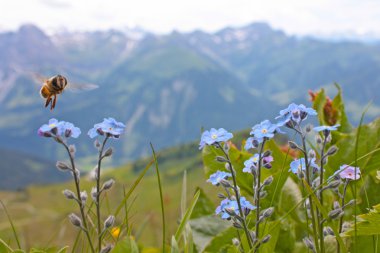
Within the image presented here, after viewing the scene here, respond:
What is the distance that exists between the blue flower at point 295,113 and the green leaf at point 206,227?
1904 millimetres

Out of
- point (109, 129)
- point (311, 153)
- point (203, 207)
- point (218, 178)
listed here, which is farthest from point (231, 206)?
point (203, 207)

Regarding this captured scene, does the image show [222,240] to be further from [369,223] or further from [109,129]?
[109,129]

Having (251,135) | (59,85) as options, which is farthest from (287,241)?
(59,85)

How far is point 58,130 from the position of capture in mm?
2664

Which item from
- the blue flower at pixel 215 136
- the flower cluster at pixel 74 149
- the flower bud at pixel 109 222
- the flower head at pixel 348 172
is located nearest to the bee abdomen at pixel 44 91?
the flower cluster at pixel 74 149

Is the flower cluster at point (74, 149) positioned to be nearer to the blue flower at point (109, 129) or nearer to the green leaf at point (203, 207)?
the blue flower at point (109, 129)

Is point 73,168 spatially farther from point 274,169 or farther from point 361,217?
point 274,169

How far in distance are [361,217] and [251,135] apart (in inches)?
31.3

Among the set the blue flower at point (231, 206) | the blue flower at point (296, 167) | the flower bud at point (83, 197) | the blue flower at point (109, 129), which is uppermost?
the blue flower at point (109, 129)

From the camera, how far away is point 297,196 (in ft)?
12.9

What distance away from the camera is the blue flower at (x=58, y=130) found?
2.60m

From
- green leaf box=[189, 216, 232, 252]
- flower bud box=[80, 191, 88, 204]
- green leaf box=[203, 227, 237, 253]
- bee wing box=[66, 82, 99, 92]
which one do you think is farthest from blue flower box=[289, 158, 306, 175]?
bee wing box=[66, 82, 99, 92]

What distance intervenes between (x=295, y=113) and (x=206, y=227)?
2118 mm

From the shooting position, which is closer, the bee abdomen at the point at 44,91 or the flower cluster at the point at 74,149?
the flower cluster at the point at 74,149
